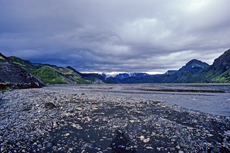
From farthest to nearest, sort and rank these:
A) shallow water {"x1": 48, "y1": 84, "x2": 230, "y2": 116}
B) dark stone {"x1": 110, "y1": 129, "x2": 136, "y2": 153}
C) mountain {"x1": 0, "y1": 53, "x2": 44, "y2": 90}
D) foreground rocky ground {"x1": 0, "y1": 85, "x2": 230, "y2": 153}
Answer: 1. mountain {"x1": 0, "y1": 53, "x2": 44, "y2": 90}
2. shallow water {"x1": 48, "y1": 84, "x2": 230, "y2": 116}
3. foreground rocky ground {"x1": 0, "y1": 85, "x2": 230, "y2": 153}
4. dark stone {"x1": 110, "y1": 129, "x2": 136, "y2": 153}

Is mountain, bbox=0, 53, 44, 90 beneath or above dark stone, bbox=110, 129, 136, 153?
above

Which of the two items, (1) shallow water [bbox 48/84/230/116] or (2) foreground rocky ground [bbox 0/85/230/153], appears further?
(1) shallow water [bbox 48/84/230/116]

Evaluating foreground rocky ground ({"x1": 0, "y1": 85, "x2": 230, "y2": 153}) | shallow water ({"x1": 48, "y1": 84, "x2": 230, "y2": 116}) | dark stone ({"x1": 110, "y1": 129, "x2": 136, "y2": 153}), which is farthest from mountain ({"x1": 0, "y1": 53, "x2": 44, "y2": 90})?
dark stone ({"x1": 110, "y1": 129, "x2": 136, "y2": 153})

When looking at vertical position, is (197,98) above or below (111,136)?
below

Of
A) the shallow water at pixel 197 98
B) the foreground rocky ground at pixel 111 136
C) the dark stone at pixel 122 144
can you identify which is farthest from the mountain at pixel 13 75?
the dark stone at pixel 122 144

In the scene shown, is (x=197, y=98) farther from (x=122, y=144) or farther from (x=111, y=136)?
(x=122, y=144)

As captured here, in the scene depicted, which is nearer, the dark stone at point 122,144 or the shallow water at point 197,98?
the dark stone at point 122,144

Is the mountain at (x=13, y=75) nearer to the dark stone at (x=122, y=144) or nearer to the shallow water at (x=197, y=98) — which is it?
the shallow water at (x=197, y=98)

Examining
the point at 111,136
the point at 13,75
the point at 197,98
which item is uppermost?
the point at 13,75

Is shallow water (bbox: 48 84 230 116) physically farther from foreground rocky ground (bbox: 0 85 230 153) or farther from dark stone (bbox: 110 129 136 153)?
dark stone (bbox: 110 129 136 153)

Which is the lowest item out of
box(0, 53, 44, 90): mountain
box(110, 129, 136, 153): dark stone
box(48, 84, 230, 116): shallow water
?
box(48, 84, 230, 116): shallow water

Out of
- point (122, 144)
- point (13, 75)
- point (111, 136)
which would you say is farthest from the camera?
point (13, 75)

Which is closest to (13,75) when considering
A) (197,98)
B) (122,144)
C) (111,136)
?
(111,136)

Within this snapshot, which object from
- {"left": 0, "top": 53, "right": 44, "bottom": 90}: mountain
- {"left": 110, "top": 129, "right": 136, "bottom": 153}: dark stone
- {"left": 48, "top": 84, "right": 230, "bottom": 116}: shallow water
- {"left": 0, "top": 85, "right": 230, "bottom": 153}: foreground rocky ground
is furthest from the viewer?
{"left": 0, "top": 53, "right": 44, "bottom": 90}: mountain
